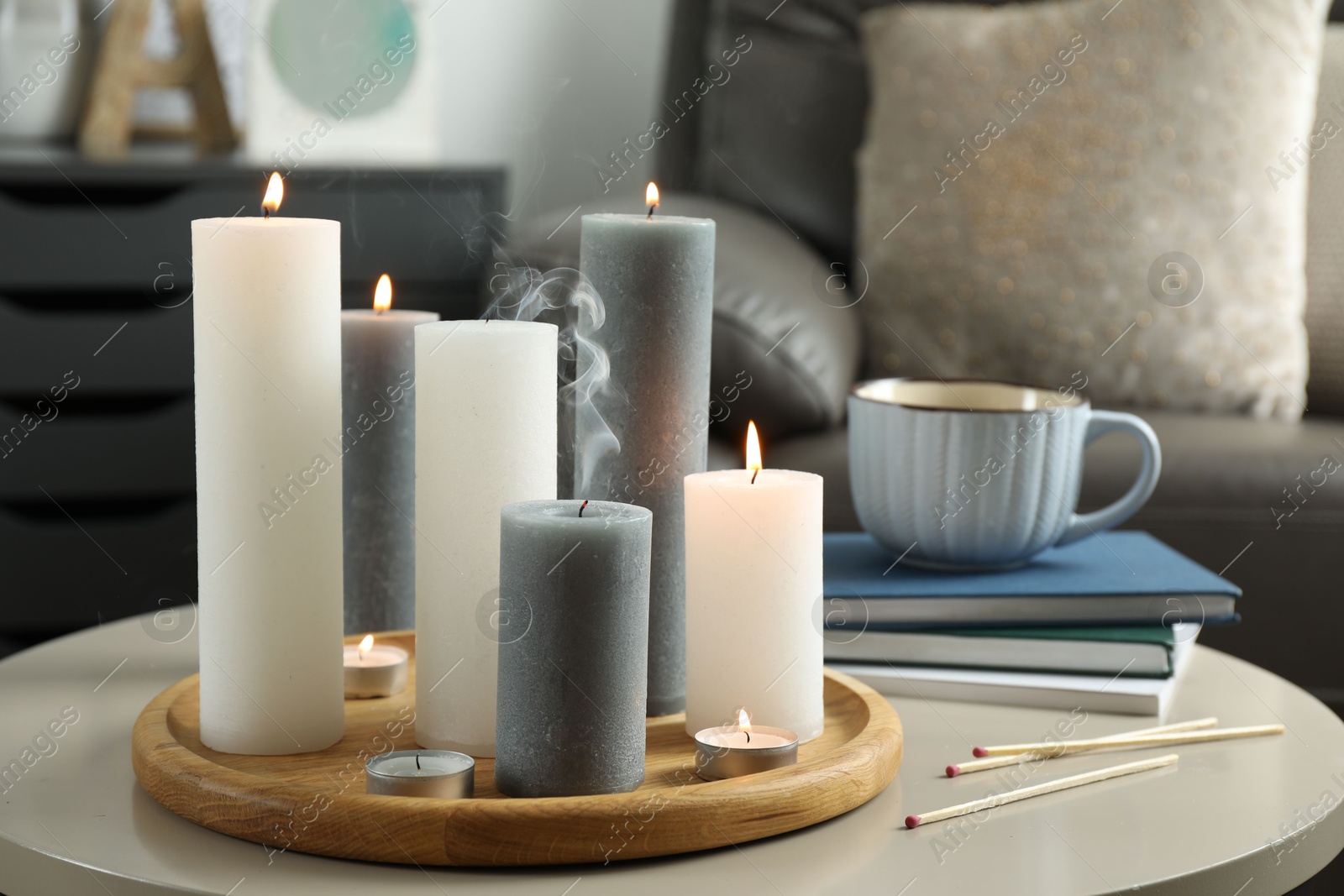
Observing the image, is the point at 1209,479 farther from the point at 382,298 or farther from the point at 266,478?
the point at 266,478

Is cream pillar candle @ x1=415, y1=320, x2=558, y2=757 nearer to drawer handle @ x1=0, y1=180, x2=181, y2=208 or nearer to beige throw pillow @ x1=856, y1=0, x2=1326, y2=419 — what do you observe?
beige throw pillow @ x1=856, y1=0, x2=1326, y2=419

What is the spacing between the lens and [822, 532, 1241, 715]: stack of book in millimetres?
752

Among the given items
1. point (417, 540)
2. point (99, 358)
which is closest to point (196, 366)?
point (417, 540)

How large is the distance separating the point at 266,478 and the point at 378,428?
16 cm

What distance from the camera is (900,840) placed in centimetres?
55

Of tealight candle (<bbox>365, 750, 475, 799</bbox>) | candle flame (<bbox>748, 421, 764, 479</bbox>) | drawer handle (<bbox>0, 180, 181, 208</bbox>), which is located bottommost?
tealight candle (<bbox>365, 750, 475, 799</bbox>)

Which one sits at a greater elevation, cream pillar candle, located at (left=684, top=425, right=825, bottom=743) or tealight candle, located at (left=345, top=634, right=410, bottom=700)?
cream pillar candle, located at (left=684, top=425, right=825, bottom=743)

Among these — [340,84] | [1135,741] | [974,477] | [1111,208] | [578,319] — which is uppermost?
[340,84]

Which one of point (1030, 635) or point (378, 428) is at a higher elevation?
point (378, 428)

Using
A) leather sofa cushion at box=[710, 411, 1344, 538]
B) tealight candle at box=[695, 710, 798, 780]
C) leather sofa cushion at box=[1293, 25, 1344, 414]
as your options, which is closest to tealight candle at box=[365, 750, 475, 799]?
tealight candle at box=[695, 710, 798, 780]

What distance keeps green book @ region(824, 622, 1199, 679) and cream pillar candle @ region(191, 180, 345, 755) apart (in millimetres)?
324

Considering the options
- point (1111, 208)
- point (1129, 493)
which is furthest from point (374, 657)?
point (1111, 208)

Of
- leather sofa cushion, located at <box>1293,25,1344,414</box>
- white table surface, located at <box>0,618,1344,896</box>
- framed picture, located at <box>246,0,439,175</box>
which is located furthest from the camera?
framed picture, located at <box>246,0,439,175</box>

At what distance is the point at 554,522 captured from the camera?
0.52 metres
